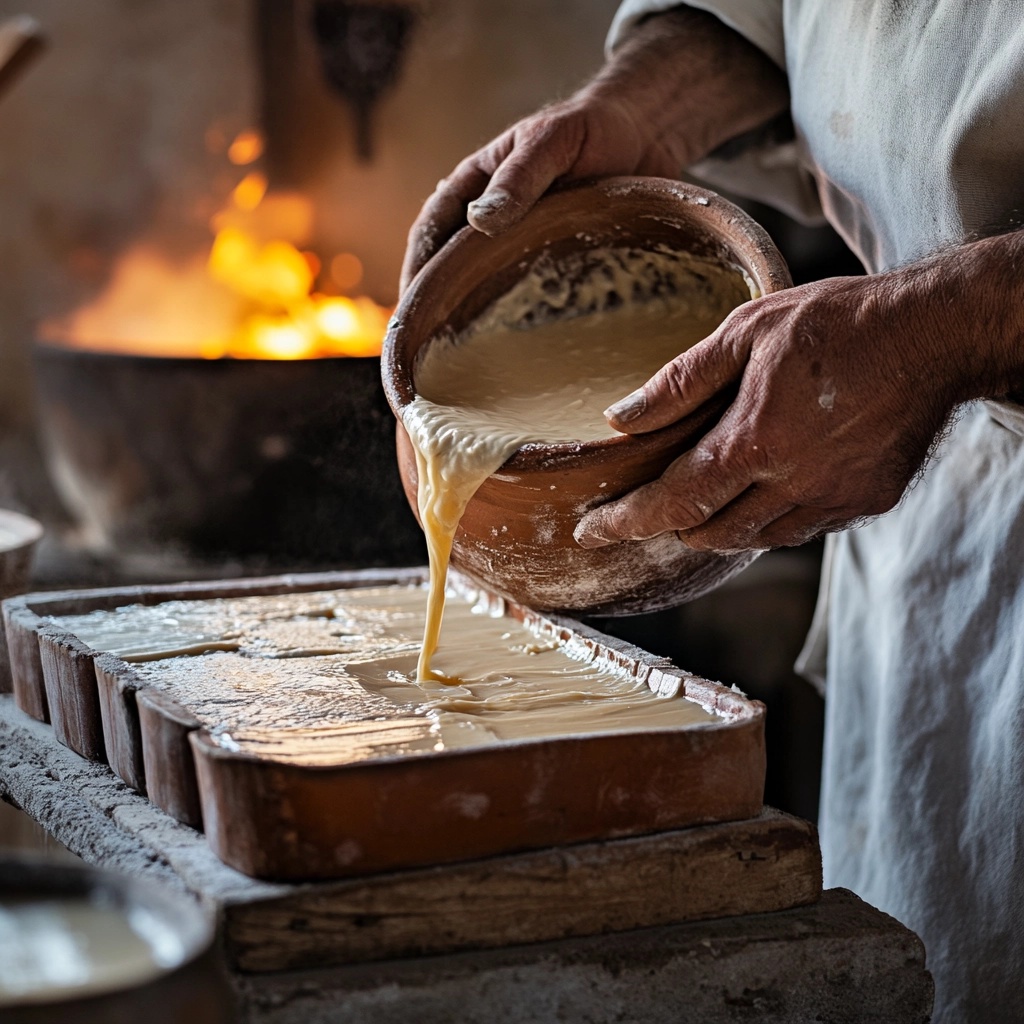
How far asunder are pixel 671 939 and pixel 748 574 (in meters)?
2.01

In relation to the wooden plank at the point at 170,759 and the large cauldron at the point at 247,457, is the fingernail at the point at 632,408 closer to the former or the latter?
Result: the wooden plank at the point at 170,759


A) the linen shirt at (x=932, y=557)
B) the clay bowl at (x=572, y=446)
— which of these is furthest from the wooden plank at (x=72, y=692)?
the linen shirt at (x=932, y=557)

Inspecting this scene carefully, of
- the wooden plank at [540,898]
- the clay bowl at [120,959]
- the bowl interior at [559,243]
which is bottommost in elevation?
the wooden plank at [540,898]

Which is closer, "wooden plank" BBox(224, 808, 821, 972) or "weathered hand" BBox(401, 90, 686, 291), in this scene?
"wooden plank" BBox(224, 808, 821, 972)

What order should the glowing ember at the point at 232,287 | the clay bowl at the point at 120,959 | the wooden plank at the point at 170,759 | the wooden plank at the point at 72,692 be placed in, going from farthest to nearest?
the glowing ember at the point at 232,287 < the wooden plank at the point at 72,692 < the wooden plank at the point at 170,759 < the clay bowl at the point at 120,959

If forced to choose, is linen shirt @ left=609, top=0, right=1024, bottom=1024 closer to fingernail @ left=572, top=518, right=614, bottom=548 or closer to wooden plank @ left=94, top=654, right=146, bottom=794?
fingernail @ left=572, top=518, right=614, bottom=548

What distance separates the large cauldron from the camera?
2564 millimetres

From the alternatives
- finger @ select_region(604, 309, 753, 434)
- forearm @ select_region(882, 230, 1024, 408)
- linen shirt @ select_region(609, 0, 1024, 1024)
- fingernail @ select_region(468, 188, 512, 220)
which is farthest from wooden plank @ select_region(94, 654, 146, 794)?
linen shirt @ select_region(609, 0, 1024, 1024)

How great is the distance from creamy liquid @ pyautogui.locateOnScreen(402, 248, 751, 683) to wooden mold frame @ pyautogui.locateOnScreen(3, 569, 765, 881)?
30 centimetres

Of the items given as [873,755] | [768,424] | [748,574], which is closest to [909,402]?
[768,424]

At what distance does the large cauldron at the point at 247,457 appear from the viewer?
256 cm

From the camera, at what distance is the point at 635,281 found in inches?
64.5

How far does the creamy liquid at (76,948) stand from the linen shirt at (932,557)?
1.05 metres

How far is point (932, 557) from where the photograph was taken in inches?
69.1
